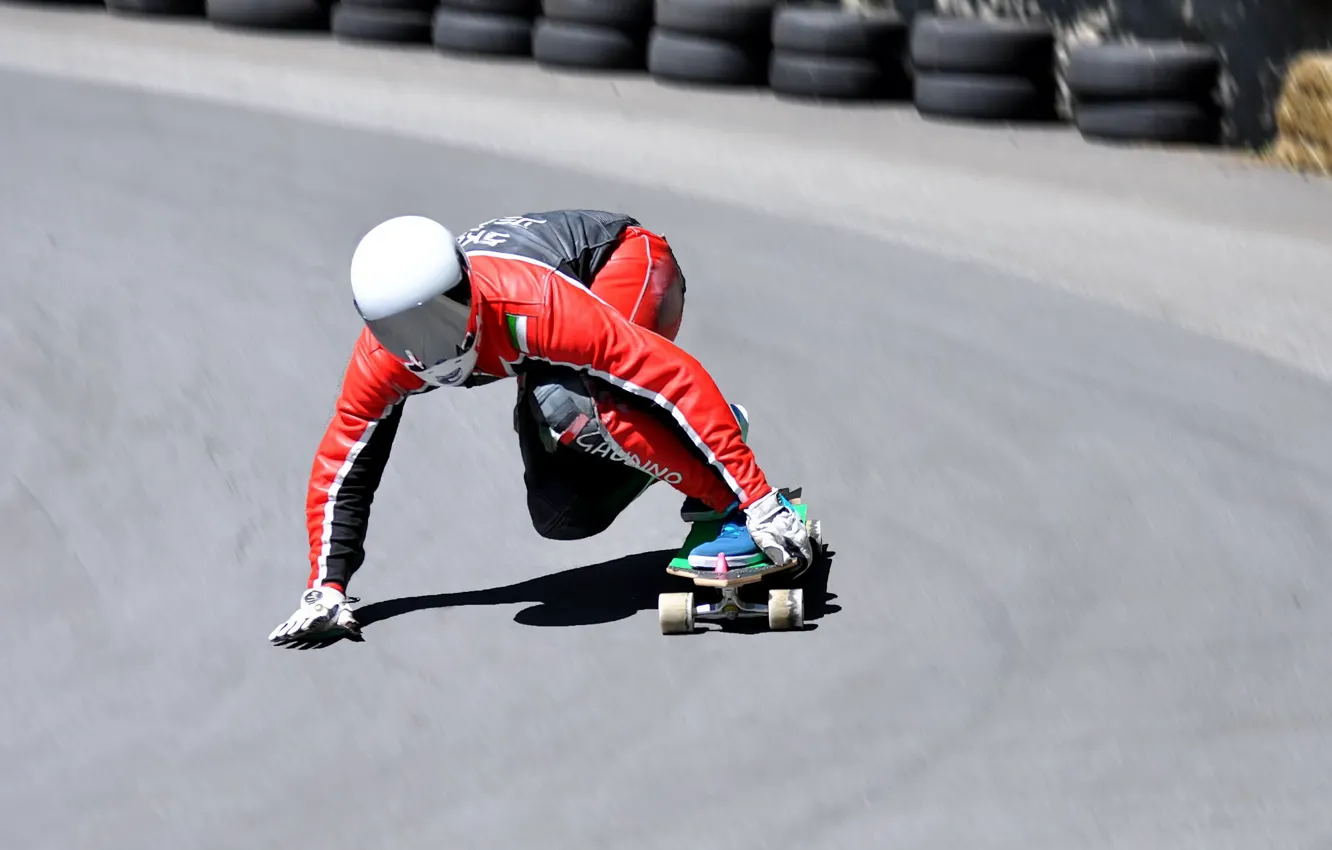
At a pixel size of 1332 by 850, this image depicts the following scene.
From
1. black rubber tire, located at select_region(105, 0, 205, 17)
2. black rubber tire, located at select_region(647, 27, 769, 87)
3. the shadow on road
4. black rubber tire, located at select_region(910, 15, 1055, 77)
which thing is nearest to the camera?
the shadow on road

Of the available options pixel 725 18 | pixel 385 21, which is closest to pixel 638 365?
pixel 725 18

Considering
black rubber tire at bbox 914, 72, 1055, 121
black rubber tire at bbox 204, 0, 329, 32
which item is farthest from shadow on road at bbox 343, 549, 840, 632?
black rubber tire at bbox 204, 0, 329, 32

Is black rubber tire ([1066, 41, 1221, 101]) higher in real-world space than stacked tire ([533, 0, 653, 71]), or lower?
higher

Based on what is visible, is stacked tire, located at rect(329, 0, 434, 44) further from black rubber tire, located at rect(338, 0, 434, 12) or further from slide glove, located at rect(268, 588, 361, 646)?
slide glove, located at rect(268, 588, 361, 646)

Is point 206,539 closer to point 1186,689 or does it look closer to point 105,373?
point 105,373

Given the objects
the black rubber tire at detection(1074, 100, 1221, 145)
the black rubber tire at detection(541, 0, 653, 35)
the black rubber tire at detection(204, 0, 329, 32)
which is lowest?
the black rubber tire at detection(204, 0, 329, 32)

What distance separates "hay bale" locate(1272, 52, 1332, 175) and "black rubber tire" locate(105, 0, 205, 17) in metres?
10.4

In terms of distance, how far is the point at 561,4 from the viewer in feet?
47.1

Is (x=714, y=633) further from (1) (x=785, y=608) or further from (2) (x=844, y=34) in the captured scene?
(2) (x=844, y=34)

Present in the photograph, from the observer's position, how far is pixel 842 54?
42.8 ft

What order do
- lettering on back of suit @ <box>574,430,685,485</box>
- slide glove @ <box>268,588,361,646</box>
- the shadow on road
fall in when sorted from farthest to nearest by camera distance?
the shadow on road → slide glove @ <box>268,588,361,646</box> → lettering on back of suit @ <box>574,430,685,485</box>

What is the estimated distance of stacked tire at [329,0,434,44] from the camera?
15.4m

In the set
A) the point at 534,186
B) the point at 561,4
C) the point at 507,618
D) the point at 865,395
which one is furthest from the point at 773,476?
the point at 561,4

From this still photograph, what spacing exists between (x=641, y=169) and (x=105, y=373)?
4160 mm
